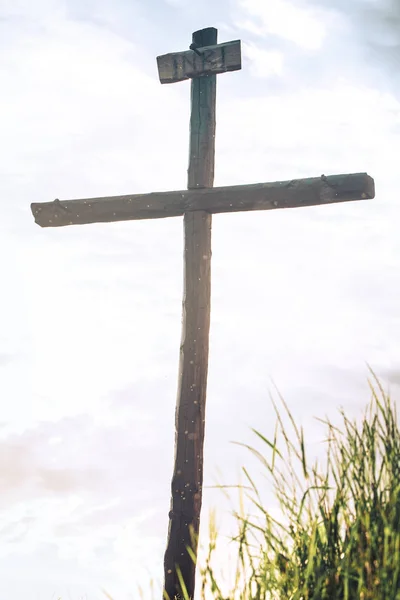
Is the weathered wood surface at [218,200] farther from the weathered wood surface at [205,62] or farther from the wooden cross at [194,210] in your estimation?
the weathered wood surface at [205,62]

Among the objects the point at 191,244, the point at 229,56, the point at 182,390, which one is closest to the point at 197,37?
the point at 229,56

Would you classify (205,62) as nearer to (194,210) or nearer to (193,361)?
(194,210)

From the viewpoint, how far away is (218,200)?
550 centimetres

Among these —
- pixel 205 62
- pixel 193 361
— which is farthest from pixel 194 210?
pixel 205 62

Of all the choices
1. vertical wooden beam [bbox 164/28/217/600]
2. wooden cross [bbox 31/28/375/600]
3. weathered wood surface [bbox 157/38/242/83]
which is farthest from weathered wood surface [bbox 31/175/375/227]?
weathered wood surface [bbox 157/38/242/83]

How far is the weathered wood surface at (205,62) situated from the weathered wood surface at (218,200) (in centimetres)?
107

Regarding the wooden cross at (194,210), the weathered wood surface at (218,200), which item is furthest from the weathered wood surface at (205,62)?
the weathered wood surface at (218,200)

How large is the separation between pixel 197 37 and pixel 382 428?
4.56 metres

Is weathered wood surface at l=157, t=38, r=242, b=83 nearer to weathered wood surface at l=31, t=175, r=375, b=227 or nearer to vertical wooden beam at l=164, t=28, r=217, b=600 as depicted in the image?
vertical wooden beam at l=164, t=28, r=217, b=600

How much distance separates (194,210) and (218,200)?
0.21 metres

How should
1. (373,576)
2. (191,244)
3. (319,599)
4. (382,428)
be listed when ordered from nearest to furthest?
(373,576) < (319,599) < (382,428) < (191,244)

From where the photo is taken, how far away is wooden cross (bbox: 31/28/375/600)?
5.09 meters

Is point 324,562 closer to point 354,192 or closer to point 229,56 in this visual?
point 354,192

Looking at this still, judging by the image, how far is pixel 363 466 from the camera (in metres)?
2.42
